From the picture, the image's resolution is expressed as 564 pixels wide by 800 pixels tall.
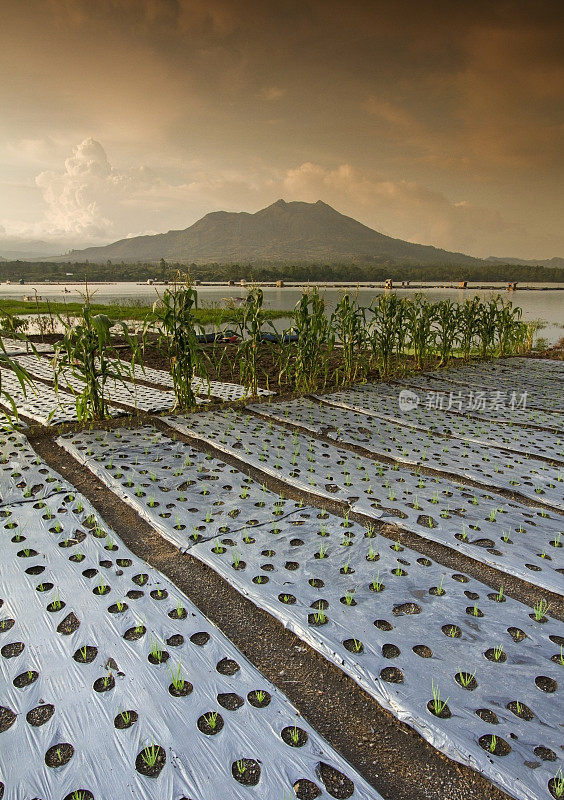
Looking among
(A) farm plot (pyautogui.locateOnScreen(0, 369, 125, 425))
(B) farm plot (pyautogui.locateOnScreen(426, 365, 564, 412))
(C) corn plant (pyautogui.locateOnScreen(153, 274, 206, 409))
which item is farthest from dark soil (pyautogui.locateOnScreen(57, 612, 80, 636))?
(B) farm plot (pyautogui.locateOnScreen(426, 365, 564, 412))

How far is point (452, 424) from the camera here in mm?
5672

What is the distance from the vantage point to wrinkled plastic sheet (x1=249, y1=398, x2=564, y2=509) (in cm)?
400

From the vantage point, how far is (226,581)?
259 cm

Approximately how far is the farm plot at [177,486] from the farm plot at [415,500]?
36 centimetres

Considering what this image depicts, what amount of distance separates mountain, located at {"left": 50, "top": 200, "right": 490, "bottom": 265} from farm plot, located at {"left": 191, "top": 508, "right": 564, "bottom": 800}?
105010mm

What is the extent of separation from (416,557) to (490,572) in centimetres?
48

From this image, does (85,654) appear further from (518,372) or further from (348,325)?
(518,372)

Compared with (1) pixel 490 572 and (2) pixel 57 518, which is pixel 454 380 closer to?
(1) pixel 490 572

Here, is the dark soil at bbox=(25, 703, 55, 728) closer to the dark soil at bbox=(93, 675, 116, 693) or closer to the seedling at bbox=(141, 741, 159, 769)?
the dark soil at bbox=(93, 675, 116, 693)

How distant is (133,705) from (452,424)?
4.89 m

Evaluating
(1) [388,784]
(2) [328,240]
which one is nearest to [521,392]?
(1) [388,784]

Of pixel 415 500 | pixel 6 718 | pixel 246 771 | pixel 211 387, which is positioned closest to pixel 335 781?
pixel 246 771

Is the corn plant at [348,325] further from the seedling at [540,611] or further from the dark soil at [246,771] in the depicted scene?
the dark soil at [246,771]

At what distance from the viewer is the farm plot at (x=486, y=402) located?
6.03m
